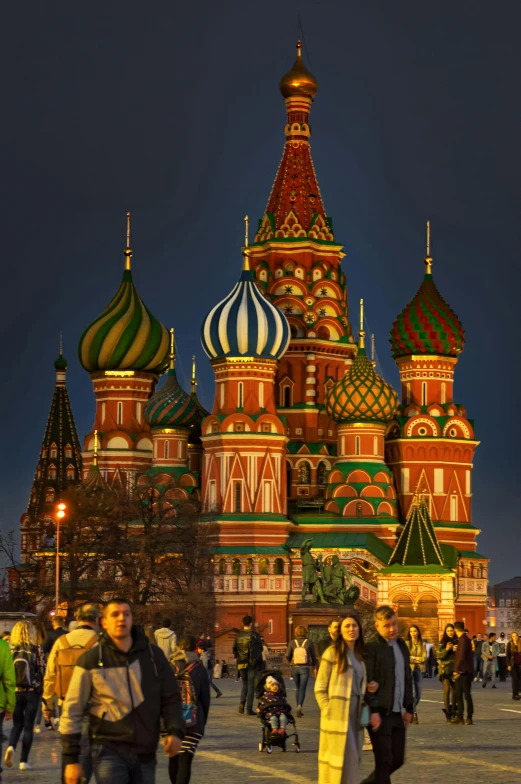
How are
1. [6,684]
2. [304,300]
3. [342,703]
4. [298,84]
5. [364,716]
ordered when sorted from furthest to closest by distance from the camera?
[298,84], [304,300], [6,684], [364,716], [342,703]

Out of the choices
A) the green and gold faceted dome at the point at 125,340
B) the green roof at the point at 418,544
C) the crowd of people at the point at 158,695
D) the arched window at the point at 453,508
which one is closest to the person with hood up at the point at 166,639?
the crowd of people at the point at 158,695

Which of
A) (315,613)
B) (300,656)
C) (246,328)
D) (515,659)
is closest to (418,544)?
(246,328)

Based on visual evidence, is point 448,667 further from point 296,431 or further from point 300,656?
point 296,431

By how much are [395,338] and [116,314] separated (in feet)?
37.7

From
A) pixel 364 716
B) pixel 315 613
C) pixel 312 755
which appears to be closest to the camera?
pixel 364 716

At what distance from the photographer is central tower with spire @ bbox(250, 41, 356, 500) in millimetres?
77938

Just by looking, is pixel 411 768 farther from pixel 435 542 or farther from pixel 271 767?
pixel 435 542

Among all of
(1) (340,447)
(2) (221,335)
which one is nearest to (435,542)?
(1) (340,447)

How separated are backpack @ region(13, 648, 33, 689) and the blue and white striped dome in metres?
54.1

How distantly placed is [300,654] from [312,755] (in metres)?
4.58

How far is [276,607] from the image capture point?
233 ft

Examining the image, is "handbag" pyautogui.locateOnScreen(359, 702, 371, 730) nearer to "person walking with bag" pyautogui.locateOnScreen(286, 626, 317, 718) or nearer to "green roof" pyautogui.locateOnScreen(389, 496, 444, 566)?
"person walking with bag" pyautogui.locateOnScreen(286, 626, 317, 718)

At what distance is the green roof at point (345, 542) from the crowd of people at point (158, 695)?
48.6 m

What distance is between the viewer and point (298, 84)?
81250 mm
